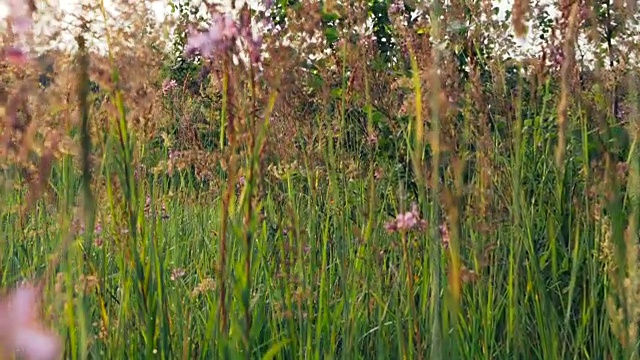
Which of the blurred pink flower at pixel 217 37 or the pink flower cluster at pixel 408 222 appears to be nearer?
the blurred pink flower at pixel 217 37

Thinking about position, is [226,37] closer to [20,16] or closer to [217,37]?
[217,37]

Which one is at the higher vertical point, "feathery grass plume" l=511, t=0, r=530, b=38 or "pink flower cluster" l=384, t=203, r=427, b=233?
"feathery grass plume" l=511, t=0, r=530, b=38

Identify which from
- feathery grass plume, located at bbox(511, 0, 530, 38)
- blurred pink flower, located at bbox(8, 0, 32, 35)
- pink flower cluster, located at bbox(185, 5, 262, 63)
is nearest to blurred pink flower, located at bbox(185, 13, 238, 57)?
pink flower cluster, located at bbox(185, 5, 262, 63)

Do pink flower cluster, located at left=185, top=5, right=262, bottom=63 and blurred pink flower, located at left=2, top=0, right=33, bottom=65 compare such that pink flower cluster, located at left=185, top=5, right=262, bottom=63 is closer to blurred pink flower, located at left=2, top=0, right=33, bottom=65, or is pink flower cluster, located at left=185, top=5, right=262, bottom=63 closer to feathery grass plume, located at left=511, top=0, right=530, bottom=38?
blurred pink flower, located at left=2, top=0, right=33, bottom=65

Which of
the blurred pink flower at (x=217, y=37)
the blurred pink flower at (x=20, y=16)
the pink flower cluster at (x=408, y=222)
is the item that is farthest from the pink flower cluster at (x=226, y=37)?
the pink flower cluster at (x=408, y=222)

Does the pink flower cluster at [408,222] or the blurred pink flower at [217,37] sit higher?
the blurred pink flower at [217,37]

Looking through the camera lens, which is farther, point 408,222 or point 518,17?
point 408,222

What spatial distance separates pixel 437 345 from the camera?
0.82 metres

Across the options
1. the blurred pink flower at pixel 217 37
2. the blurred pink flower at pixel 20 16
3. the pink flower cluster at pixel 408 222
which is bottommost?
the pink flower cluster at pixel 408 222

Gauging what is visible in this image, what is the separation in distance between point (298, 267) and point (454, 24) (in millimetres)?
526

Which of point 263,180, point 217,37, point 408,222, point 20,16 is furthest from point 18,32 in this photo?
point 408,222

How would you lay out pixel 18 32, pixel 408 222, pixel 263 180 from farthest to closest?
pixel 408 222 < pixel 18 32 < pixel 263 180

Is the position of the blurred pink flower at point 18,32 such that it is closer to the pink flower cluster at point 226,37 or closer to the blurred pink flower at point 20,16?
the blurred pink flower at point 20,16

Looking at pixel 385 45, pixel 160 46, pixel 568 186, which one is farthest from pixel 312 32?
pixel 385 45
